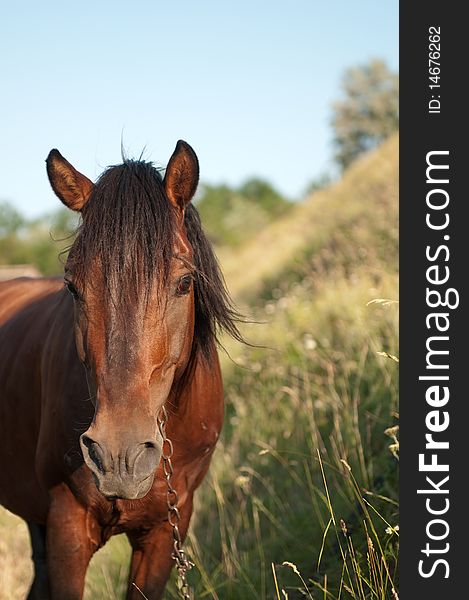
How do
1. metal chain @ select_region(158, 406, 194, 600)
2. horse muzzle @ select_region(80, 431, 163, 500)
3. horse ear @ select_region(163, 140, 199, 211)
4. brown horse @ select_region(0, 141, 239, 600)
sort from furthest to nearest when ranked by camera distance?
metal chain @ select_region(158, 406, 194, 600)
horse ear @ select_region(163, 140, 199, 211)
brown horse @ select_region(0, 141, 239, 600)
horse muzzle @ select_region(80, 431, 163, 500)

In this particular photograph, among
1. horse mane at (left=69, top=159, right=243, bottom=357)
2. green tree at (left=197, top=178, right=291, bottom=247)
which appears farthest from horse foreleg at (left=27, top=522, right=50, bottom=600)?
green tree at (left=197, top=178, right=291, bottom=247)

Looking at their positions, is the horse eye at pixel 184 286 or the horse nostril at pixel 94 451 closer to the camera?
Answer: the horse nostril at pixel 94 451

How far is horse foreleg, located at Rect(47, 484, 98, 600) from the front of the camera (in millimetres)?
3426

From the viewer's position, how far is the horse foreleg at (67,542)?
11.2ft

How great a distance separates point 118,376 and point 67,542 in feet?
3.93

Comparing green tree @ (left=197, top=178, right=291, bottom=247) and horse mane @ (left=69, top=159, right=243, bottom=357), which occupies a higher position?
green tree @ (left=197, top=178, right=291, bottom=247)

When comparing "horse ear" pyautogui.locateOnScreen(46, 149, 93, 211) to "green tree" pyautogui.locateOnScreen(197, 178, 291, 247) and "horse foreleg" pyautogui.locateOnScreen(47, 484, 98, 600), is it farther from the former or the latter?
"green tree" pyautogui.locateOnScreen(197, 178, 291, 247)

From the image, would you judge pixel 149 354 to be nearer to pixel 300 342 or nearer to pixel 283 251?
pixel 300 342

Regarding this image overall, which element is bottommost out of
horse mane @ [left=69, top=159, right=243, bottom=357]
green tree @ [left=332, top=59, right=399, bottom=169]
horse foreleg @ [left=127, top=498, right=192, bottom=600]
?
horse foreleg @ [left=127, top=498, right=192, bottom=600]

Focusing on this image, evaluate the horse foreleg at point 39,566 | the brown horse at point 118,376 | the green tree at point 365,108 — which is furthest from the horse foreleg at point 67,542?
the green tree at point 365,108

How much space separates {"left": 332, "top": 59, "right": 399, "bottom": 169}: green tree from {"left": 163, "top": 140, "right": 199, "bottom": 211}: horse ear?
4264 centimetres

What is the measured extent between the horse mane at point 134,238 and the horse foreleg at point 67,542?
109 cm

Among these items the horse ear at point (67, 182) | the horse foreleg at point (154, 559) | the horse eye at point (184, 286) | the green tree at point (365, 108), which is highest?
the green tree at point (365, 108)

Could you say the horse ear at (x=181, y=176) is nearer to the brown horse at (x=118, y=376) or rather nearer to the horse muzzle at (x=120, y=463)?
the brown horse at (x=118, y=376)
